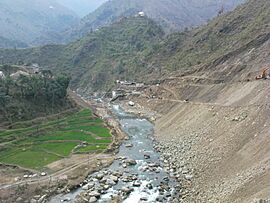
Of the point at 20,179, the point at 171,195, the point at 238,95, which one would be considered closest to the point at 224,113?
the point at 238,95

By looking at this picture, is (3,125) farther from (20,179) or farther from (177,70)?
(177,70)

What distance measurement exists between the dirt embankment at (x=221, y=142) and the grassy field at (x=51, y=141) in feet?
44.9

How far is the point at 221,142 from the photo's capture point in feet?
188

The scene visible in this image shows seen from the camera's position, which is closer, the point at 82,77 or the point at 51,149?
the point at 51,149

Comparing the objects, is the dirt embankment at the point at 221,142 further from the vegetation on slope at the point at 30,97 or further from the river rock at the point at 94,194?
the vegetation on slope at the point at 30,97

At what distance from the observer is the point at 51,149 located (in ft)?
225

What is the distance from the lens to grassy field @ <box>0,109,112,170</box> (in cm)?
6372

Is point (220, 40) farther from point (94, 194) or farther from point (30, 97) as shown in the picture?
point (94, 194)

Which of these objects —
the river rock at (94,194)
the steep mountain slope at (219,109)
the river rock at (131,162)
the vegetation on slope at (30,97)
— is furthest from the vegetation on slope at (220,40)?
the river rock at (94,194)

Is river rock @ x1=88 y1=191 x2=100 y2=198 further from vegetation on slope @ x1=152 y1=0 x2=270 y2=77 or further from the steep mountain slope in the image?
vegetation on slope @ x1=152 y1=0 x2=270 y2=77

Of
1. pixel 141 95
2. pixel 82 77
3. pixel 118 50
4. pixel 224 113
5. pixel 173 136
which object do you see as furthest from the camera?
pixel 118 50

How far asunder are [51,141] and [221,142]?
33925 mm

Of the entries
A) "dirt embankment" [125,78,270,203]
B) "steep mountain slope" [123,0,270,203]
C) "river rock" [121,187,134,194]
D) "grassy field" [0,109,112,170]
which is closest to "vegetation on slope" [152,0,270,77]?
"steep mountain slope" [123,0,270,203]

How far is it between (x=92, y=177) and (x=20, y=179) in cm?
1083
